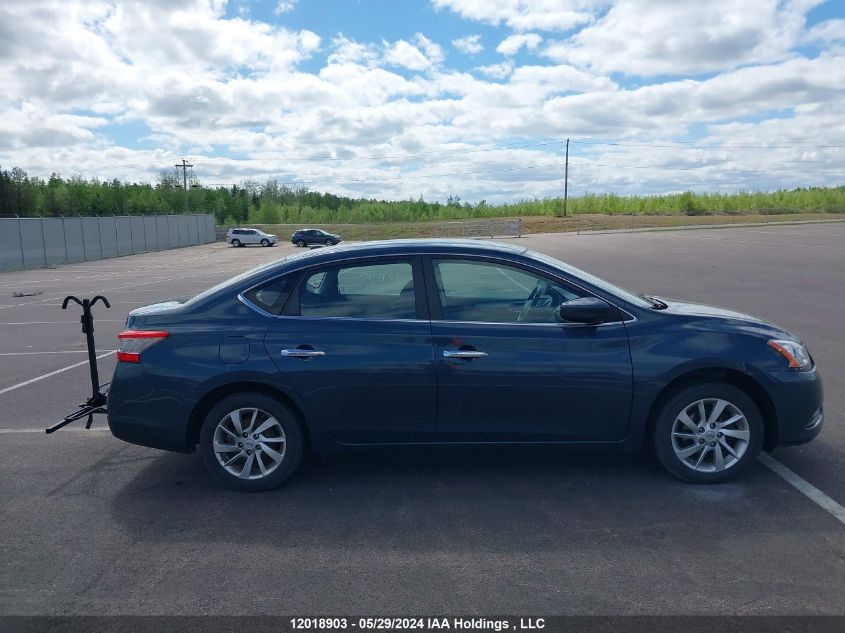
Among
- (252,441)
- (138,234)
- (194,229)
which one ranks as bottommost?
(194,229)

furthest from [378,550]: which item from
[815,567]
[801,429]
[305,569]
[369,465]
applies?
[801,429]

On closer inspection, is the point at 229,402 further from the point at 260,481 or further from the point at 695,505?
the point at 695,505

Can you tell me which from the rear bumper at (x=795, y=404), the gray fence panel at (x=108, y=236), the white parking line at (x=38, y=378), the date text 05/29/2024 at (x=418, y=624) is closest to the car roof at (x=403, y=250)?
the rear bumper at (x=795, y=404)

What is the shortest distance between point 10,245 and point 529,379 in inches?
1520

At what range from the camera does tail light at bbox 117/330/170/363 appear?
5.13 meters

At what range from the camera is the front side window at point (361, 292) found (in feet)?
16.9

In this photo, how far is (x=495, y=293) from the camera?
5.26 m

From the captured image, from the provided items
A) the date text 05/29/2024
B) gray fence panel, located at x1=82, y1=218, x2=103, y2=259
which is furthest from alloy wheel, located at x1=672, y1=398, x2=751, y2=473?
gray fence panel, located at x1=82, y1=218, x2=103, y2=259

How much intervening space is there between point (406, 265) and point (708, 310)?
7.20ft

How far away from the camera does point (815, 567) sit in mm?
3906

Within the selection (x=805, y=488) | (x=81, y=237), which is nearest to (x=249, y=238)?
(x=81, y=237)

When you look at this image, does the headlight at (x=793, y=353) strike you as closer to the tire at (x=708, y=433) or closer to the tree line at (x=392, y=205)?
the tire at (x=708, y=433)

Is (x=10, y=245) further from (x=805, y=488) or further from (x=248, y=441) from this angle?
(x=805, y=488)

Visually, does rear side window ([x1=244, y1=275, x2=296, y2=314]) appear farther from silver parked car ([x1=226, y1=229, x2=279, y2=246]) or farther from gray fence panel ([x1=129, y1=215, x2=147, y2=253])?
silver parked car ([x1=226, y1=229, x2=279, y2=246])
